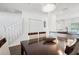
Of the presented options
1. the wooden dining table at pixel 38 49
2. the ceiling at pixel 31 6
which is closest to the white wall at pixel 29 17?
the ceiling at pixel 31 6

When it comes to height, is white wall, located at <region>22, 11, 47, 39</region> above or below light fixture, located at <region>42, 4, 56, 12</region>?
below

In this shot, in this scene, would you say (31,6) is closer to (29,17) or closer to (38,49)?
(29,17)

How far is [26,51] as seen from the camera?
138 cm

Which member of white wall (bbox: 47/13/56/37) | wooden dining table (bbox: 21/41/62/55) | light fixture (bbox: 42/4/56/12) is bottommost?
wooden dining table (bbox: 21/41/62/55)

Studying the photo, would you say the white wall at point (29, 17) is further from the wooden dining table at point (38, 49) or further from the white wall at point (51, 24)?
the wooden dining table at point (38, 49)

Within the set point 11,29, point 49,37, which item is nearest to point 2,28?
point 11,29

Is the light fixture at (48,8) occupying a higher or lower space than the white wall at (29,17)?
higher

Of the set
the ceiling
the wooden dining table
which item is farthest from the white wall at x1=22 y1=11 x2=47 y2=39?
the wooden dining table

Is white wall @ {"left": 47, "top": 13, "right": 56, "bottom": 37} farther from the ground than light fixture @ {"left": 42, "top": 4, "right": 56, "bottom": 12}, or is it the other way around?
light fixture @ {"left": 42, "top": 4, "right": 56, "bottom": 12}

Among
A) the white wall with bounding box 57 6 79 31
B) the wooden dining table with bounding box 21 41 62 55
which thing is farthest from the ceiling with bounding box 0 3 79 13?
the wooden dining table with bounding box 21 41 62 55

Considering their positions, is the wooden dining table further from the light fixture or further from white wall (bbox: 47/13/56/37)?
the light fixture

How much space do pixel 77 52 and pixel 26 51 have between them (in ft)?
2.41

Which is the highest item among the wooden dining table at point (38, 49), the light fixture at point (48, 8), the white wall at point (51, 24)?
the light fixture at point (48, 8)

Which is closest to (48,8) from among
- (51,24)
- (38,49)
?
(51,24)
